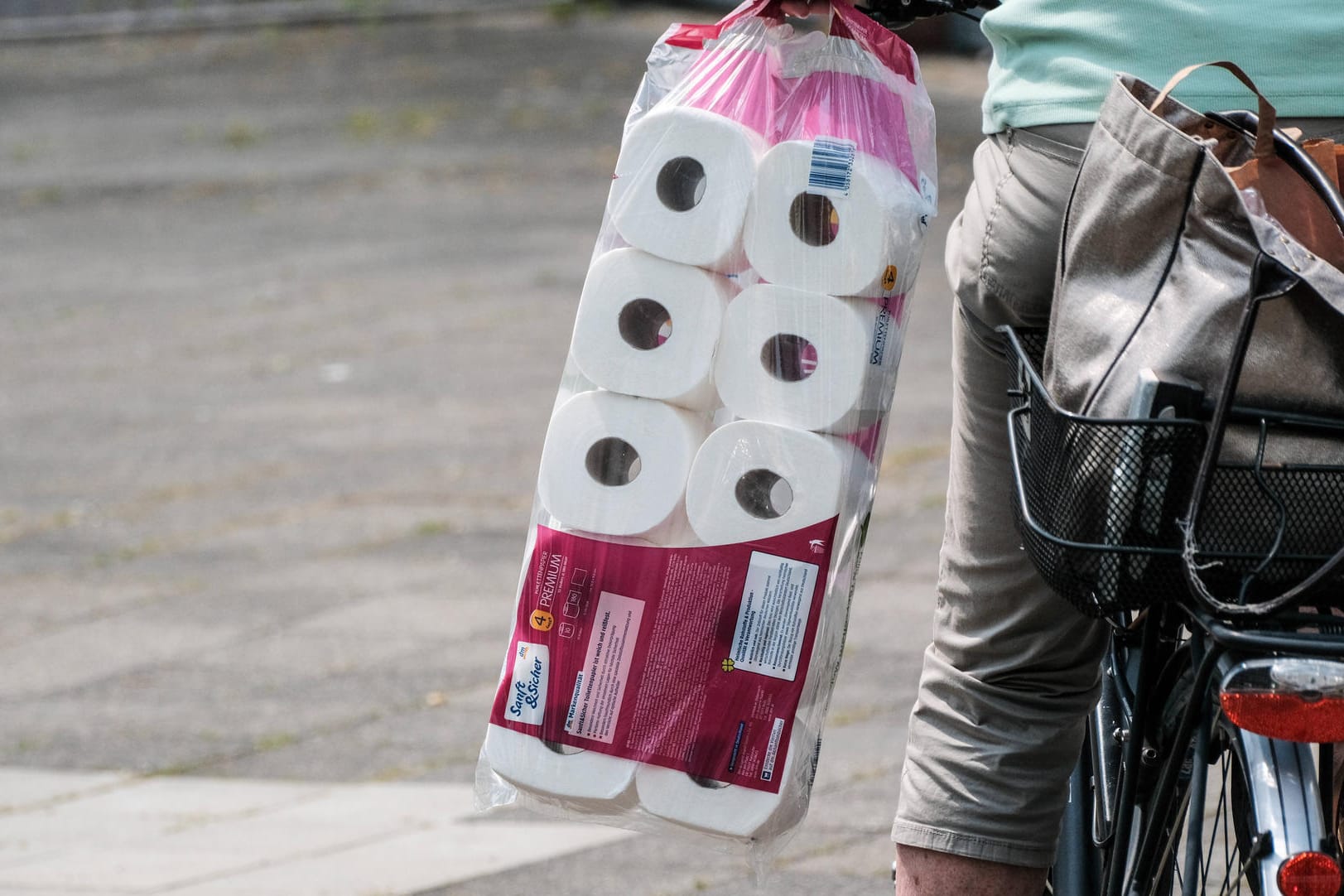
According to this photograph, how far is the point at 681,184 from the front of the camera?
6.88ft

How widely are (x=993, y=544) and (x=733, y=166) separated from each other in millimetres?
559

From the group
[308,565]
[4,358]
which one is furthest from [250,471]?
[4,358]

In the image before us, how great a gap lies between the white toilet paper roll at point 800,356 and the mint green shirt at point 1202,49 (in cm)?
36

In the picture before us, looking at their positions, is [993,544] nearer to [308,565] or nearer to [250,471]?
[308,565]

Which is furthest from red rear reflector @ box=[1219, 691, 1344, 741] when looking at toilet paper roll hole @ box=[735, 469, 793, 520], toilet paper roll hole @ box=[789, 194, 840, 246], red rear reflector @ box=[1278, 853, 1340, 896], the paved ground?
the paved ground

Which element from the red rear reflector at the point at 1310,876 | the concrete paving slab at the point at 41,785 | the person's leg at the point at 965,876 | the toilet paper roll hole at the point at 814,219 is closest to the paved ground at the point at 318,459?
the concrete paving slab at the point at 41,785

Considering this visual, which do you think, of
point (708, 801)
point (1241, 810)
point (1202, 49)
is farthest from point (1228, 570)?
point (708, 801)

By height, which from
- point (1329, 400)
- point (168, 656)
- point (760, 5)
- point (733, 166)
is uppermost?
point (760, 5)

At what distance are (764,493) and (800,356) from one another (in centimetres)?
17

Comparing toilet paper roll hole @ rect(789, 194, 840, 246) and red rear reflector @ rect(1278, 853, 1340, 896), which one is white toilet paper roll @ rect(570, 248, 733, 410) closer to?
toilet paper roll hole @ rect(789, 194, 840, 246)

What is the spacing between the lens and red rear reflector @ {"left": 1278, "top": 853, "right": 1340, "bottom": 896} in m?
1.55

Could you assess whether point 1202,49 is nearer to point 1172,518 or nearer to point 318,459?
point 1172,518

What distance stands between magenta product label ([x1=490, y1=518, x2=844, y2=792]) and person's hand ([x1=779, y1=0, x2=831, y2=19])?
62 cm

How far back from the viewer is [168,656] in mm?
4418
